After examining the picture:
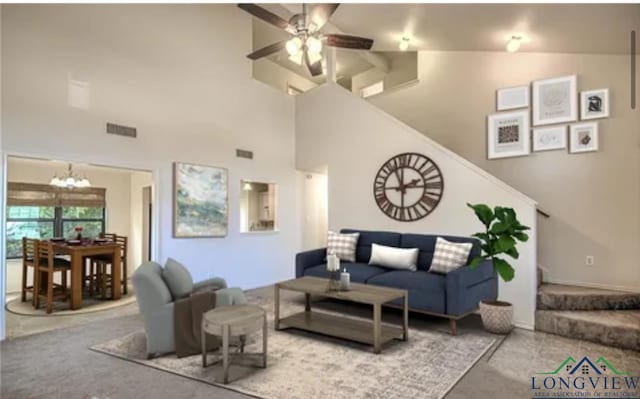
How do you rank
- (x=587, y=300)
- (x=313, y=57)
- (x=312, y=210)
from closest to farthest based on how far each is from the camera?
1. (x=313, y=57)
2. (x=587, y=300)
3. (x=312, y=210)

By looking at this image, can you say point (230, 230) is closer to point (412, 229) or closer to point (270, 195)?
point (270, 195)

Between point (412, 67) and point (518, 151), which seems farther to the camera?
point (412, 67)

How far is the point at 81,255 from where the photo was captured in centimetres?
508

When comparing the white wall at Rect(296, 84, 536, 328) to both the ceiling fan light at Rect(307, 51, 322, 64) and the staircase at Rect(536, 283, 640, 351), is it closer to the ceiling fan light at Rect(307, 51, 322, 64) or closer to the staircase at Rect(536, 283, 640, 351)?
the staircase at Rect(536, 283, 640, 351)

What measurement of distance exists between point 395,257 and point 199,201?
3047 millimetres

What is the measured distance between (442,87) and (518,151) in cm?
180

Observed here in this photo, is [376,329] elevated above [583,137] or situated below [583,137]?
below

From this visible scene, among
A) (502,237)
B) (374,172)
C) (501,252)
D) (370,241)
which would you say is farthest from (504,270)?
(374,172)

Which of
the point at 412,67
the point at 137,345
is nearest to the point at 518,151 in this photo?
the point at 412,67

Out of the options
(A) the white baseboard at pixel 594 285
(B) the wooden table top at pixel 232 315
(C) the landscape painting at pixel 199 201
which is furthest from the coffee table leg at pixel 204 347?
(A) the white baseboard at pixel 594 285

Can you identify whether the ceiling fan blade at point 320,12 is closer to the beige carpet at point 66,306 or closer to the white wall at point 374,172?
the white wall at point 374,172

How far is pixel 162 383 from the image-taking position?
9.08ft

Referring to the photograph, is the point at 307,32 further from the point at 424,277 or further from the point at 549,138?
the point at 549,138

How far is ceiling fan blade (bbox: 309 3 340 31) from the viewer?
3.48 meters
